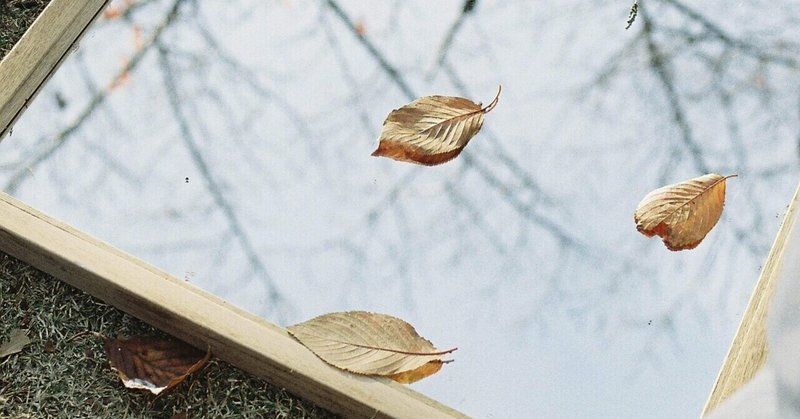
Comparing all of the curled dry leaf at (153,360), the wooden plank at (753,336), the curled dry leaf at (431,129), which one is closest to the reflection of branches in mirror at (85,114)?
the curled dry leaf at (153,360)

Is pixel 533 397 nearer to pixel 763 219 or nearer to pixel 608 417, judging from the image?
pixel 608 417

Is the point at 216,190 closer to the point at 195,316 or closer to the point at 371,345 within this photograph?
the point at 195,316

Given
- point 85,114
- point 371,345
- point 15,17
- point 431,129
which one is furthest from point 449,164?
point 15,17

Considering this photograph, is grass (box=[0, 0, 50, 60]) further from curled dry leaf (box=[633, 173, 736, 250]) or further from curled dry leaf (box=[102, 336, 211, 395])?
curled dry leaf (box=[633, 173, 736, 250])

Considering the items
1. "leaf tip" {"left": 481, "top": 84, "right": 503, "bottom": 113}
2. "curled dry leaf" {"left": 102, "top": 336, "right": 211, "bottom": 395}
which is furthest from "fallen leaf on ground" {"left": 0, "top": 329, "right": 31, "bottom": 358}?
"leaf tip" {"left": 481, "top": 84, "right": 503, "bottom": 113}

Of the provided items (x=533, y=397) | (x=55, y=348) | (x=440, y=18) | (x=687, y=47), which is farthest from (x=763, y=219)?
(x=55, y=348)

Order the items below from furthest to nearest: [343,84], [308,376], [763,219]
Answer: [343,84] → [763,219] → [308,376]
